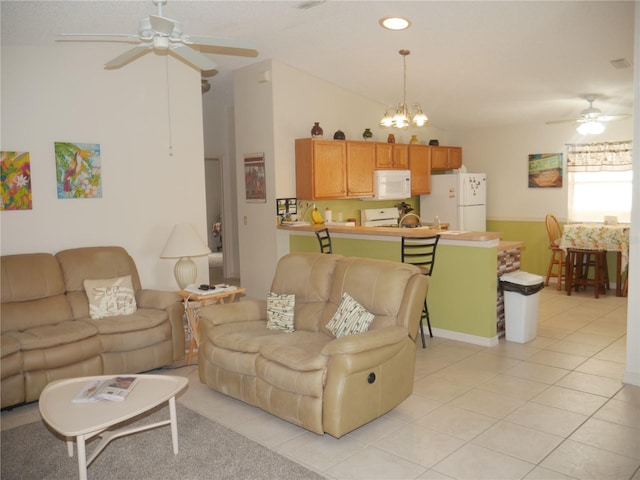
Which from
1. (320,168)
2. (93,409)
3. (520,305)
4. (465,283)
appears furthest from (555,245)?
(93,409)

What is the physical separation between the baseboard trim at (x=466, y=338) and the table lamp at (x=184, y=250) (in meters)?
2.44

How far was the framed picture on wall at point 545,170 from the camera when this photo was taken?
7.74 m

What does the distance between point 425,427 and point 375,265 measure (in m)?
Result: 1.12

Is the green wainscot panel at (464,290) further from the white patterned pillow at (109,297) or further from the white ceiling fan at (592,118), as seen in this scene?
the white ceiling fan at (592,118)

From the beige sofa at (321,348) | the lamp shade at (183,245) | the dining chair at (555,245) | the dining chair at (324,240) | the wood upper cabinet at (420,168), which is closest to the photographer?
the beige sofa at (321,348)

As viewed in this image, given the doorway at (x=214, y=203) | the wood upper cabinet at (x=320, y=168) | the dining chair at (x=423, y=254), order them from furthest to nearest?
the doorway at (x=214, y=203) < the wood upper cabinet at (x=320, y=168) < the dining chair at (x=423, y=254)

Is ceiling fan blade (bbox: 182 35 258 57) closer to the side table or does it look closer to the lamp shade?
the lamp shade

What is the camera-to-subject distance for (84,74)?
16.1 feet

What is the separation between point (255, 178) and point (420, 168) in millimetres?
2699

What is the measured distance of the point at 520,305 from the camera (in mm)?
5004

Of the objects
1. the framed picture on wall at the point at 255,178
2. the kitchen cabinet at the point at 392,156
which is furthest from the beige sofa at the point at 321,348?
the kitchen cabinet at the point at 392,156

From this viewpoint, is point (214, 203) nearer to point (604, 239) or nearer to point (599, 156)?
point (599, 156)

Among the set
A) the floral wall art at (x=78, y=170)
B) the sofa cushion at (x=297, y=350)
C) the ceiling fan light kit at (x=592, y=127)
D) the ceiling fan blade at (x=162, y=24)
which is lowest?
the sofa cushion at (x=297, y=350)

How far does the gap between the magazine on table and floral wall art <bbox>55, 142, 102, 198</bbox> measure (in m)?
2.25
